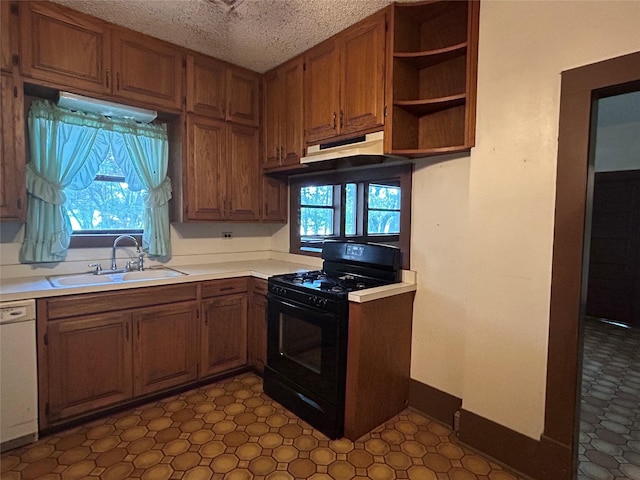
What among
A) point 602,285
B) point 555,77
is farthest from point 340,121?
point 602,285

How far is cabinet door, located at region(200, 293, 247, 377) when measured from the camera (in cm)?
270

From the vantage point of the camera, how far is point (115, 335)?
2273 mm

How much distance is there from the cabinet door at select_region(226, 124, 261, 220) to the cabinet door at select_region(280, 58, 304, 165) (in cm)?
34

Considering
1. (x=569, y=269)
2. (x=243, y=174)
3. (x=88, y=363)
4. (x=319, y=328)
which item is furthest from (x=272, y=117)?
(x=569, y=269)

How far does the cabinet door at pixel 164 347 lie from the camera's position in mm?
2387

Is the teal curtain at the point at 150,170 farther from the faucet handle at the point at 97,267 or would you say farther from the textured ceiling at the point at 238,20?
the textured ceiling at the point at 238,20

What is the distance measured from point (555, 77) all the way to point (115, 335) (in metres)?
2.92

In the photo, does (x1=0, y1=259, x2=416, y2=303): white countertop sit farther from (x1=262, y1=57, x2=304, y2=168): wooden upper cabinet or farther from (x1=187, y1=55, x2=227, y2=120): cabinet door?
(x1=187, y1=55, x2=227, y2=120): cabinet door

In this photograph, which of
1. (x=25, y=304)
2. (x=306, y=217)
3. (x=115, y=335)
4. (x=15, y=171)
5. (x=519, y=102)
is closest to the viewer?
(x=519, y=102)

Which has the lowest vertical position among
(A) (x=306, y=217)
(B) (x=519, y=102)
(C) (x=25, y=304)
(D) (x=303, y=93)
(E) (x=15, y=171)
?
(C) (x=25, y=304)

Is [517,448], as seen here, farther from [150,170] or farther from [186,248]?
[150,170]

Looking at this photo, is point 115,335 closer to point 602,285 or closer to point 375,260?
point 375,260

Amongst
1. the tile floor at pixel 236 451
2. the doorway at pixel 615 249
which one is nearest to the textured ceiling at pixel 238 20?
the tile floor at pixel 236 451

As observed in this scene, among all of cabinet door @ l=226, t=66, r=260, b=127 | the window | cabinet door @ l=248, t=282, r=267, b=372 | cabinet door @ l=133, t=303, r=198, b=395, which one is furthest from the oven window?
cabinet door @ l=226, t=66, r=260, b=127
